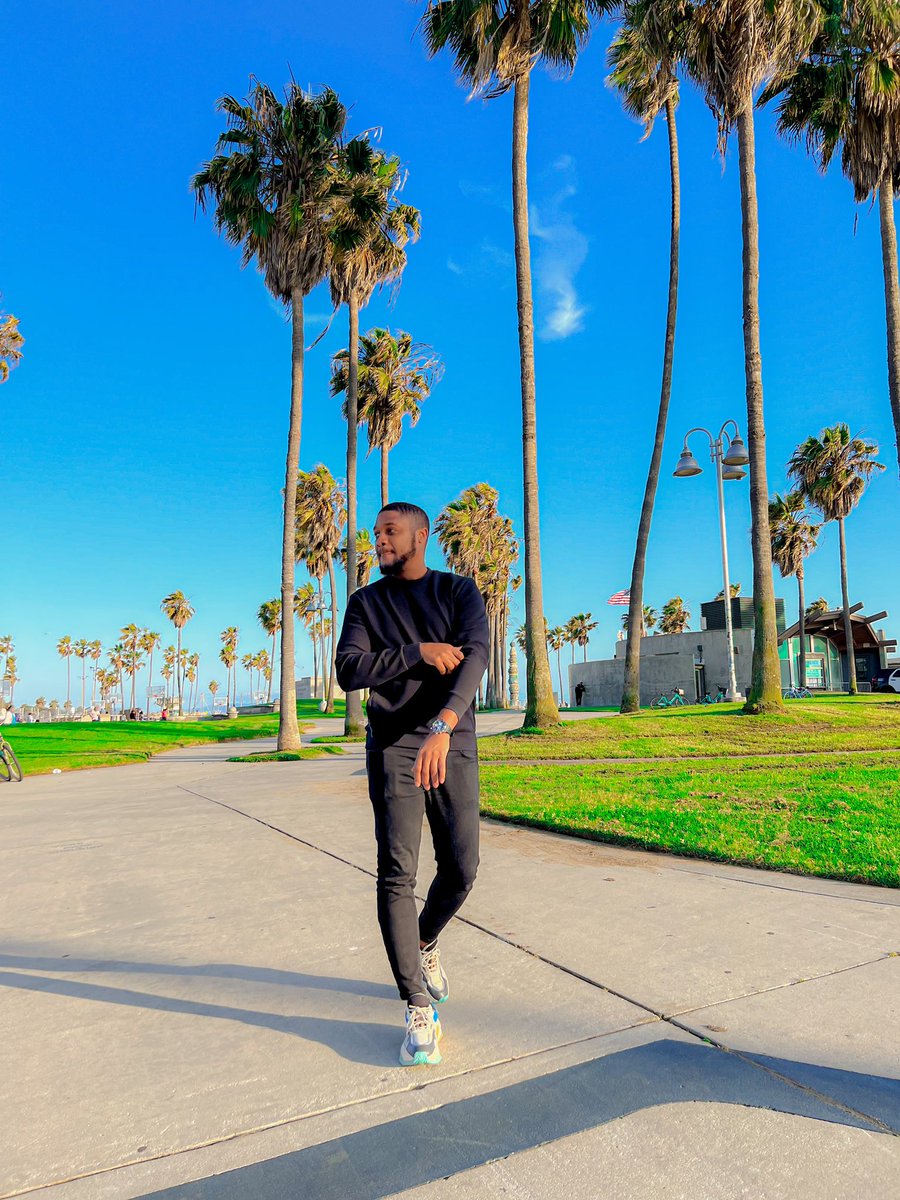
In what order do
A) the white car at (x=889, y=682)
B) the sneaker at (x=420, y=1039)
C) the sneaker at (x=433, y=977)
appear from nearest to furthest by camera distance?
the sneaker at (x=420, y=1039), the sneaker at (x=433, y=977), the white car at (x=889, y=682)

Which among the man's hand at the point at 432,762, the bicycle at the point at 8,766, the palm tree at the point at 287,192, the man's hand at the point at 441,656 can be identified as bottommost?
the bicycle at the point at 8,766

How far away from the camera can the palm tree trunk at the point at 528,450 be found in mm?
16453

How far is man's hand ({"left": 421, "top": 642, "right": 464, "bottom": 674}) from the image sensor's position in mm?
2803

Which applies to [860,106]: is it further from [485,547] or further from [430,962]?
[485,547]

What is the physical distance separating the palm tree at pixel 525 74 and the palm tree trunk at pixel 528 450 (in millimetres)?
21

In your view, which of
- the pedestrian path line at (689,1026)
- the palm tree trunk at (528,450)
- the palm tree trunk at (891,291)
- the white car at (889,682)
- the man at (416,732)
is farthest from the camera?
the white car at (889,682)

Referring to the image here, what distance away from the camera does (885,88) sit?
18.7 m

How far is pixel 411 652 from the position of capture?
9.34 ft

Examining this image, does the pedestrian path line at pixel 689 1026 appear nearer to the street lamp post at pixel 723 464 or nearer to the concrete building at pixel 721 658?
the street lamp post at pixel 723 464

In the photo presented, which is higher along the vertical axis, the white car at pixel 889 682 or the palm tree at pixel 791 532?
the palm tree at pixel 791 532

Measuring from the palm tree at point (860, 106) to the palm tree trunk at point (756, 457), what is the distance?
8.21 ft

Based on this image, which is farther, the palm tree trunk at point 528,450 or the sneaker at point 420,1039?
the palm tree trunk at point 528,450

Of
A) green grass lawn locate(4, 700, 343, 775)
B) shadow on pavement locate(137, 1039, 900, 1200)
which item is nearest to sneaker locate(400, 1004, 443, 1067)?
shadow on pavement locate(137, 1039, 900, 1200)

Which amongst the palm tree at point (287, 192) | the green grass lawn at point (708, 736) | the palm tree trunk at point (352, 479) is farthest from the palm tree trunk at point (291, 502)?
the green grass lawn at point (708, 736)
